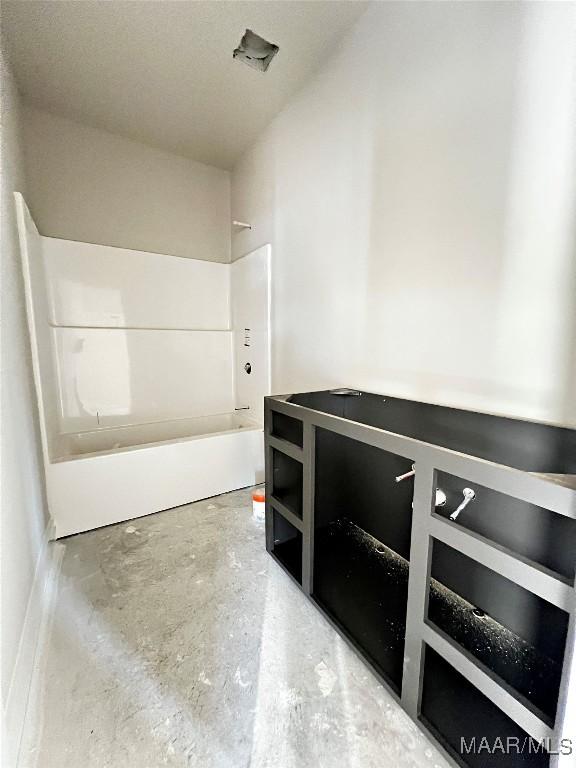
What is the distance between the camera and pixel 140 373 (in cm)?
282

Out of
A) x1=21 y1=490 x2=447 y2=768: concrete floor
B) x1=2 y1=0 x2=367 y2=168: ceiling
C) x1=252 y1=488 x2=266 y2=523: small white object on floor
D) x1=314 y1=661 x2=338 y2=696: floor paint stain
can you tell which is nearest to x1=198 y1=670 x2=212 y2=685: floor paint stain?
x1=21 y1=490 x2=447 y2=768: concrete floor

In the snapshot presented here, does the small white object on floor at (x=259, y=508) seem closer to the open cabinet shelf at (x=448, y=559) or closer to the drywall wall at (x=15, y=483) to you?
the open cabinet shelf at (x=448, y=559)

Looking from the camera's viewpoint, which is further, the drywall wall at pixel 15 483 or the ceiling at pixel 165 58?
the ceiling at pixel 165 58

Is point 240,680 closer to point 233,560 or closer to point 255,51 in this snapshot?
point 233,560

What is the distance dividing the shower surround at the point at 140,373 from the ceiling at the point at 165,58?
2.97ft

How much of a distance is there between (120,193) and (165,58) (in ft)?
3.72

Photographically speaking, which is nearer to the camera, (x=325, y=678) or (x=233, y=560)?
(x=325, y=678)

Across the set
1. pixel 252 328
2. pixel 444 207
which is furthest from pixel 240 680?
pixel 252 328

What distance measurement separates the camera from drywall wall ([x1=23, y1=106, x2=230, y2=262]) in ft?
7.91

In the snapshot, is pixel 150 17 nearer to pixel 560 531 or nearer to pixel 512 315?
pixel 512 315

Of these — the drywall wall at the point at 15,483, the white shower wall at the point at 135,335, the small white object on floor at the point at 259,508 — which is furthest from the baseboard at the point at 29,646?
the white shower wall at the point at 135,335

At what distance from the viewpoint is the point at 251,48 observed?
1803 millimetres

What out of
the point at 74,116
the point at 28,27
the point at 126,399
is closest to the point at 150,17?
the point at 28,27

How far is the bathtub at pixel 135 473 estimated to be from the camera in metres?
1.83
